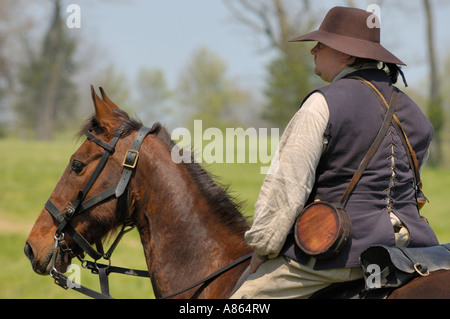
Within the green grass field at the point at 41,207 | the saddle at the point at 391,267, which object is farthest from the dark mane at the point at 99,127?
the green grass field at the point at 41,207

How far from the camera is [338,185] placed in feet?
9.43

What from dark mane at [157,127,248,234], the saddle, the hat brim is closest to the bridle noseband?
dark mane at [157,127,248,234]

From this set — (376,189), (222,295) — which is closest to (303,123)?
(376,189)

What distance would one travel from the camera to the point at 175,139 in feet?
12.3

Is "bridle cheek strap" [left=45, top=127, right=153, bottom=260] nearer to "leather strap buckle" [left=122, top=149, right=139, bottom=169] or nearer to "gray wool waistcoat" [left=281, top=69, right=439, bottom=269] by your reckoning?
"leather strap buckle" [left=122, top=149, right=139, bottom=169]

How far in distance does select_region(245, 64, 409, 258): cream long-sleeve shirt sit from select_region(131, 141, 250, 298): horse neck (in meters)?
0.68

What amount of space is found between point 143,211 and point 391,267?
1.66 metres

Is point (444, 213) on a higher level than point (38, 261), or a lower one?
lower

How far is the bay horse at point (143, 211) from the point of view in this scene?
348cm

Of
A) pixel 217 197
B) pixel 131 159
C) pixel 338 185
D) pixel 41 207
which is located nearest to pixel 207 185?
pixel 217 197

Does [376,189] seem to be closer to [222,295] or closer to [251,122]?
[222,295]

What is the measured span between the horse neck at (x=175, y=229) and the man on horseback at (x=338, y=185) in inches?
A: 20.2
